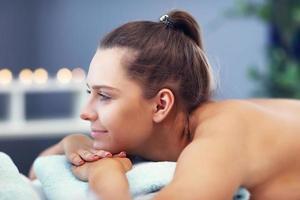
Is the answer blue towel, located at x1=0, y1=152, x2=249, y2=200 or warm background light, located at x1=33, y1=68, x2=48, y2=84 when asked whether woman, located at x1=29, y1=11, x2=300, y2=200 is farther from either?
warm background light, located at x1=33, y1=68, x2=48, y2=84

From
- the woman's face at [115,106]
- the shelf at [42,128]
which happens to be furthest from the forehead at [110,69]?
the shelf at [42,128]

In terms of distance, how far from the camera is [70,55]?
4328 millimetres

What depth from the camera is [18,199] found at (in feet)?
3.66

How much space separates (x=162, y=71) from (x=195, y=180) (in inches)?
12.7

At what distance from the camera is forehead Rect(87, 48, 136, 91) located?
1.27m

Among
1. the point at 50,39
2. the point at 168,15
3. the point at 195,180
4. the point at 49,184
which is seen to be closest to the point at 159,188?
the point at 195,180

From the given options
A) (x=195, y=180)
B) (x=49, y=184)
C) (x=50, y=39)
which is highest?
(x=195, y=180)

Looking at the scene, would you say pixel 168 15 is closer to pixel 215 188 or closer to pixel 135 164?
pixel 135 164

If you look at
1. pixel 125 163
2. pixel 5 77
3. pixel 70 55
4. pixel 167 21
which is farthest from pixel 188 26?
pixel 70 55

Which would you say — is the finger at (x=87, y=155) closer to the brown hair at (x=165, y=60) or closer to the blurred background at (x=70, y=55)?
the brown hair at (x=165, y=60)

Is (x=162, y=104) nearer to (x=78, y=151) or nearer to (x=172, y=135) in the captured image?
(x=172, y=135)

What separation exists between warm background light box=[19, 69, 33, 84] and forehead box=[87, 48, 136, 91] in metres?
2.70

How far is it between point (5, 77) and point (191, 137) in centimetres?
278

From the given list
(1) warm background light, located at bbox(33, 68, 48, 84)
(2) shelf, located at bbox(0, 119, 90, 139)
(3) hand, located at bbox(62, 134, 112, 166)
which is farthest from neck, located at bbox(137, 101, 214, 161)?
(1) warm background light, located at bbox(33, 68, 48, 84)
